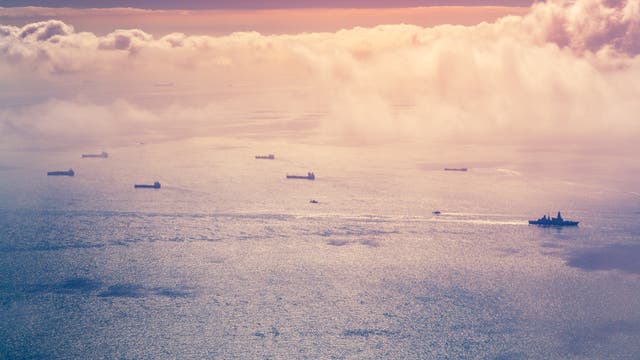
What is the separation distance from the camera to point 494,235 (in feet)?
320

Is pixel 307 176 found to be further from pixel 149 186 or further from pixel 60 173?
pixel 60 173

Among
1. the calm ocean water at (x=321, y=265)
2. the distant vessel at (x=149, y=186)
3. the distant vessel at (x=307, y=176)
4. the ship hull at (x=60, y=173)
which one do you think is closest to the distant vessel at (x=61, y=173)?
the ship hull at (x=60, y=173)

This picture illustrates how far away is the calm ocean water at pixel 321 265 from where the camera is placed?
207ft

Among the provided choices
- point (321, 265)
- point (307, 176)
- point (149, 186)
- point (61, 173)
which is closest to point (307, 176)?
point (307, 176)

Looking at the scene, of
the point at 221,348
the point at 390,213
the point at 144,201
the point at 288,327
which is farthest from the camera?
the point at 144,201

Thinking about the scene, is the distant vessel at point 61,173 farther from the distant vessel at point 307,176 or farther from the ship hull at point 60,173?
the distant vessel at point 307,176

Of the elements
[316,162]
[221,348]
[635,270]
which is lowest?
[221,348]

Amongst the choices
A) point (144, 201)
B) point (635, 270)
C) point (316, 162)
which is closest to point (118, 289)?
point (144, 201)

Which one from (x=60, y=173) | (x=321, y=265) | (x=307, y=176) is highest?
(x=307, y=176)

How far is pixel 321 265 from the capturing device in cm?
8500

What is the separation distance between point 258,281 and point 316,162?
278 feet

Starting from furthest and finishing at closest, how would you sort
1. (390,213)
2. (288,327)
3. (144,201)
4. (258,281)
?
(144,201)
(390,213)
(258,281)
(288,327)

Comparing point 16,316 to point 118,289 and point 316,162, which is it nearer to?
point 118,289

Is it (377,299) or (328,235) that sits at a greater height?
(328,235)
